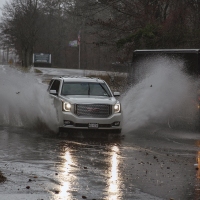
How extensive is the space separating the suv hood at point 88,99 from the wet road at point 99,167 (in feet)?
3.67

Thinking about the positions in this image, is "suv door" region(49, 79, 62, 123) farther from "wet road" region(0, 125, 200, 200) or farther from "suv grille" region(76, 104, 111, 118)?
"wet road" region(0, 125, 200, 200)

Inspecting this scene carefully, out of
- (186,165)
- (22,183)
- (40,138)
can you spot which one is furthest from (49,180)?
(40,138)

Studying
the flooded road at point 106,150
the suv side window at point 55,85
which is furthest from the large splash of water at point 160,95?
the suv side window at point 55,85

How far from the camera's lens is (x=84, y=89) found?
20172mm

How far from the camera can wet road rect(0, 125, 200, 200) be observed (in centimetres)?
1005

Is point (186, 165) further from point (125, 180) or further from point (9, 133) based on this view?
point (9, 133)

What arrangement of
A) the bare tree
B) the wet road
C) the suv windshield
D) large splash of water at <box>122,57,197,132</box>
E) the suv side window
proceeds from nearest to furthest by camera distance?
the wet road < the suv windshield < the suv side window < large splash of water at <box>122,57,197,132</box> < the bare tree

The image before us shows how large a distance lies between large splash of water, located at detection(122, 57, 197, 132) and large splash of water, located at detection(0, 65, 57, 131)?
108 inches

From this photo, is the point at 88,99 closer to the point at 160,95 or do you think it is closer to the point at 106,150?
the point at 106,150

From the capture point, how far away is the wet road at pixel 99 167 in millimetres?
10055

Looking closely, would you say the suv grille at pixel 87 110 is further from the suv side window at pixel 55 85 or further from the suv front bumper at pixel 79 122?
the suv side window at pixel 55 85

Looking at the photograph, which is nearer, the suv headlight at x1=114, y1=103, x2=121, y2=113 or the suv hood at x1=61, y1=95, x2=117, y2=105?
the suv hood at x1=61, y1=95, x2=117, y2=105

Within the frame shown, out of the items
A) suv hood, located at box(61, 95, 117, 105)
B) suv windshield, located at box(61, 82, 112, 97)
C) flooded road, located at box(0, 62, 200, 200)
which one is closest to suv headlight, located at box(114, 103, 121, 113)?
suv hood, located at box(61, 95, 117, 105)

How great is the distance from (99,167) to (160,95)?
1065cm
